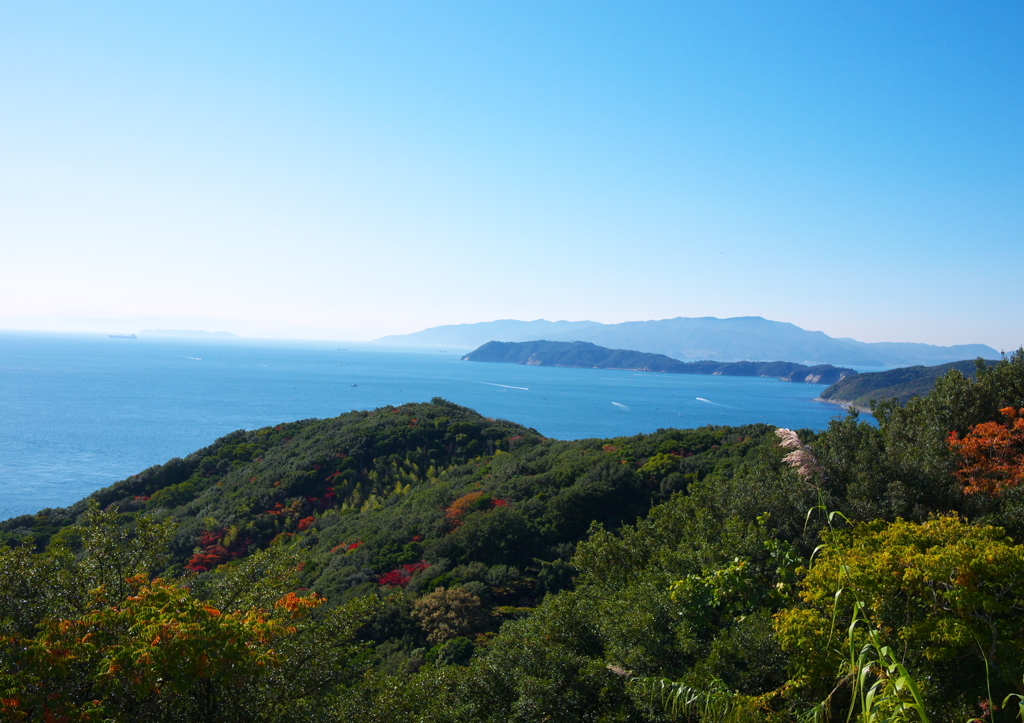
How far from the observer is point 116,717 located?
5.00 meters

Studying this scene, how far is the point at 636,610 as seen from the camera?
980 cm

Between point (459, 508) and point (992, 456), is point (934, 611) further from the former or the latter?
point (459, 508)

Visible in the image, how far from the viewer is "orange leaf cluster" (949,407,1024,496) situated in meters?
10.1

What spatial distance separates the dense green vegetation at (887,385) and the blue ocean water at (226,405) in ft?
23.6

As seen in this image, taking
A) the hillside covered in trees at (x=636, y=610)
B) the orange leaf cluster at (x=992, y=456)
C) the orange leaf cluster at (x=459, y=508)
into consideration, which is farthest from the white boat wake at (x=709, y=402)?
the orange leaf cluster at (x=992, y=456)

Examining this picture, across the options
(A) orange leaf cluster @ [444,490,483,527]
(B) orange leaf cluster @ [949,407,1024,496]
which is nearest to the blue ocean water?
(A) orange leaf cluster @ [444,490,483,527]

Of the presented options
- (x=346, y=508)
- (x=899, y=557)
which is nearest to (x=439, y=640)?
(x=899, y=557)

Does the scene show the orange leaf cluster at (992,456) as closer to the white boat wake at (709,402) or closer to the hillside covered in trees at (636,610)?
the hillside covered in trees at (636,610)

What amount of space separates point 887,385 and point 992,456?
10981 cm

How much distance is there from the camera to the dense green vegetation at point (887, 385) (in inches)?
3447

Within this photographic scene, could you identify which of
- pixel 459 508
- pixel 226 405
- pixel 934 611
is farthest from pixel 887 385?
pixel 226 405

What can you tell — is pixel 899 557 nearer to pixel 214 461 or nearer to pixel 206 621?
pixel 206 621

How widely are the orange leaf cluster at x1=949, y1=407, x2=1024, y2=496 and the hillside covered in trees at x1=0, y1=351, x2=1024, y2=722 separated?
2.4 inches

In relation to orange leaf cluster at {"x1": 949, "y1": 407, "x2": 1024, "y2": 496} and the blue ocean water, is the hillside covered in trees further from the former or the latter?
the blue ocean water
